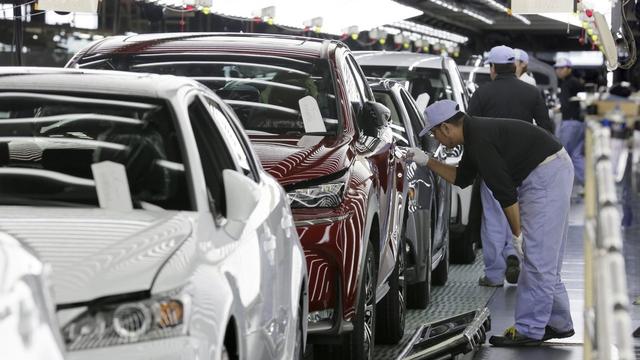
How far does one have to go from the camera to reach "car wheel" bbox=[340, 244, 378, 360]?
812 cm

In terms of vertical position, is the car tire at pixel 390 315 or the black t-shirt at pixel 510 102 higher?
the black t-shirt at pixel 510 102

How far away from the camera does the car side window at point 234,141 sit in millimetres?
6164

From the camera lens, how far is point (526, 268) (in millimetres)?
9727

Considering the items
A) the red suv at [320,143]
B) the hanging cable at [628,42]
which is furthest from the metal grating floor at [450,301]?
the hanging cable at [628,42]

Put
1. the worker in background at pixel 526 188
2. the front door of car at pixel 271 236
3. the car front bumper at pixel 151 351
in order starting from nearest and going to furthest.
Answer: the car front bumper at pixel 151 351 < the front door of car at pixel 271 236 < the worker in background at pixel 526 188

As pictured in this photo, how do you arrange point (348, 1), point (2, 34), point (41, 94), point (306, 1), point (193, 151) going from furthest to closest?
point (348, 1)
point (306, 1)
point (2, 34)
point (41, 94)
point (193, 151)

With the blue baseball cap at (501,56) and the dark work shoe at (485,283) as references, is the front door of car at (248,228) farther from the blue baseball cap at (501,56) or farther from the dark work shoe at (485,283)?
the dark work shoe at (485,283)

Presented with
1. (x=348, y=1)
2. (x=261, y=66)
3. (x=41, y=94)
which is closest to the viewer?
(x=41, y=94)

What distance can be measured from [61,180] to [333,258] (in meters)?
2.50

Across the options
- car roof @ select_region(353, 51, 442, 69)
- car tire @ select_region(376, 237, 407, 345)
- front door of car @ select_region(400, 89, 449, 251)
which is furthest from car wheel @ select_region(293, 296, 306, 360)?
car roof @ select_region(353, 51, 442, 69)

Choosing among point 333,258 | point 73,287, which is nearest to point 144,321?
point 73,287

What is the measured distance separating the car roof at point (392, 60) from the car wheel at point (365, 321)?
21.7 ft

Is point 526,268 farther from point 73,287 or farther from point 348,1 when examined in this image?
point 348,1

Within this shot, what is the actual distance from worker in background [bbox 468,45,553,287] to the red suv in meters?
2.93
